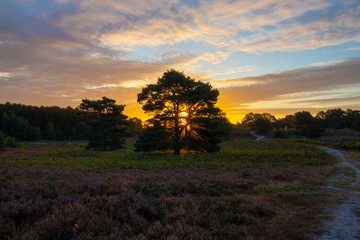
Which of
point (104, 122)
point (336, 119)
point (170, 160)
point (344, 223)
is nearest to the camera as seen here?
point (344, 223)

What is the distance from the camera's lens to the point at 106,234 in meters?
4.44

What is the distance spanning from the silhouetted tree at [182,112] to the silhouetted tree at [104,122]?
15111 mm

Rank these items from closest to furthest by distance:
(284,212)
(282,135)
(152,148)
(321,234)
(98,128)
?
(321,234) < (284,212) < (152,148) < (98,128) < (282,135)

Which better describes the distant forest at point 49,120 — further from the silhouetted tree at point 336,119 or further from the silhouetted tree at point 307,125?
the silhouetted tree at point 336,119

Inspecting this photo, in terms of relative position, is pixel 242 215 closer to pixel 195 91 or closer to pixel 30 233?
pixel 30 233

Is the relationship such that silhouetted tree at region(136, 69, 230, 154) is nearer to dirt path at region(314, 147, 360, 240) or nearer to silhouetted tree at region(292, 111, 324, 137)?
dirt path at region(314, 147, 360, 240)

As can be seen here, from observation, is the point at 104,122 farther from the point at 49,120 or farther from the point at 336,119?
the point at 336,119

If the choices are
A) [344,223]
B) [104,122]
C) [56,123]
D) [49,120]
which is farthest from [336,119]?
[49,120]

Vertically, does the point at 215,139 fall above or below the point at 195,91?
below

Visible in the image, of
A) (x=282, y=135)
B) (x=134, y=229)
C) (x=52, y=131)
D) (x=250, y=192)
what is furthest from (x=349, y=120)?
(x=52, y=131)

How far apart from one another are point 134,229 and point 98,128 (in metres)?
43.2

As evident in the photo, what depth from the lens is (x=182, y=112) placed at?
31484 mm

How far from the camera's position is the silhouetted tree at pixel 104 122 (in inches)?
1709

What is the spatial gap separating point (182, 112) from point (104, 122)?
20.9 metres
